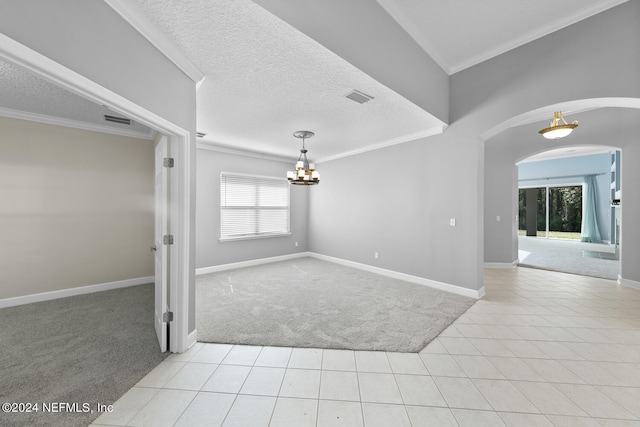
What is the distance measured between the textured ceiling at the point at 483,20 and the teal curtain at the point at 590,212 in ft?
29.2

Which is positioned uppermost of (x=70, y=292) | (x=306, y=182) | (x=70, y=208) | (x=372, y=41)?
(x=372, y=41)

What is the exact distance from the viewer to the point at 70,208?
11.7 ft

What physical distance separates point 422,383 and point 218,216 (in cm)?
459

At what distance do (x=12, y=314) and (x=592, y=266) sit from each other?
1024cm

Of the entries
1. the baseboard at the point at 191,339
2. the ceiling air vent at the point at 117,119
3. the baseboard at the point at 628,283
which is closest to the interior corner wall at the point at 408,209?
the baseboard at the point at 628,283

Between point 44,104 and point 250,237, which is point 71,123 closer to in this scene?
point 44,104

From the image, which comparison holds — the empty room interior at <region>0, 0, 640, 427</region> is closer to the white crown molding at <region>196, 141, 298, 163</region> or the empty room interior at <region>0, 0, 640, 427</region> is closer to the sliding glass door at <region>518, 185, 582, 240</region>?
the white crown molding at <region>196, 141, 298, 163</region>

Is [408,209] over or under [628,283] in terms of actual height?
over

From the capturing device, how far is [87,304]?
3.26m

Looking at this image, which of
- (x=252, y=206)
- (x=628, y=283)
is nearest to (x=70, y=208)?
(x=252, y=206)

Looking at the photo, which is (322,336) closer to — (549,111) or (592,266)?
(549,111)

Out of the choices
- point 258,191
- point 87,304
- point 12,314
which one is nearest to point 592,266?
point 258,191

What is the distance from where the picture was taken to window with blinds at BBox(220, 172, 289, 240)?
5203 millimetres

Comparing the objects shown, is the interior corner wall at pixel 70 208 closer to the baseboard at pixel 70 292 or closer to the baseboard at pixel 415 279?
the baseboard at pixel 70 292
